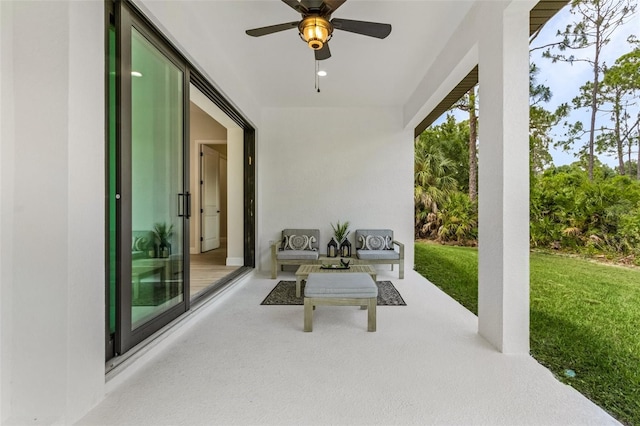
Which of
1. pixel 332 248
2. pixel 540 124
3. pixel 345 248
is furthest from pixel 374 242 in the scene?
pixel 540 124

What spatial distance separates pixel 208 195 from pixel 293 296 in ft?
13.4

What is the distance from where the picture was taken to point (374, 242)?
504 centimetres

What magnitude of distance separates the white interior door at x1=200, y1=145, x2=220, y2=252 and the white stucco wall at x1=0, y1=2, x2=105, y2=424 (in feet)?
16.7

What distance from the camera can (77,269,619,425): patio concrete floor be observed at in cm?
151

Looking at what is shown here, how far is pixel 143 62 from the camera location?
7.16 ft

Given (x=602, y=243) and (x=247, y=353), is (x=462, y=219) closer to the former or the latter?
(x=602, y=243)

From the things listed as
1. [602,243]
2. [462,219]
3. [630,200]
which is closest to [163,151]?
[630,200]

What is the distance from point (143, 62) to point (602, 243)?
22.4ft

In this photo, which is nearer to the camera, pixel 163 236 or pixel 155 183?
pixel 155 183

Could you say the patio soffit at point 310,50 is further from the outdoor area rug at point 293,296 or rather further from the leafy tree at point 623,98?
the outdoor area rug at point 293,296

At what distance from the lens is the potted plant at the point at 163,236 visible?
2.38 metres

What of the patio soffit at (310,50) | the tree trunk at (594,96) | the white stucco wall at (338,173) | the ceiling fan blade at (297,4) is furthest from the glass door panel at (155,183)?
the tree trunk at (594,96)

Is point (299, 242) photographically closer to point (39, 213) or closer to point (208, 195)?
point (208, 195)

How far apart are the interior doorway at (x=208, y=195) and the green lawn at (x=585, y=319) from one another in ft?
12.2
